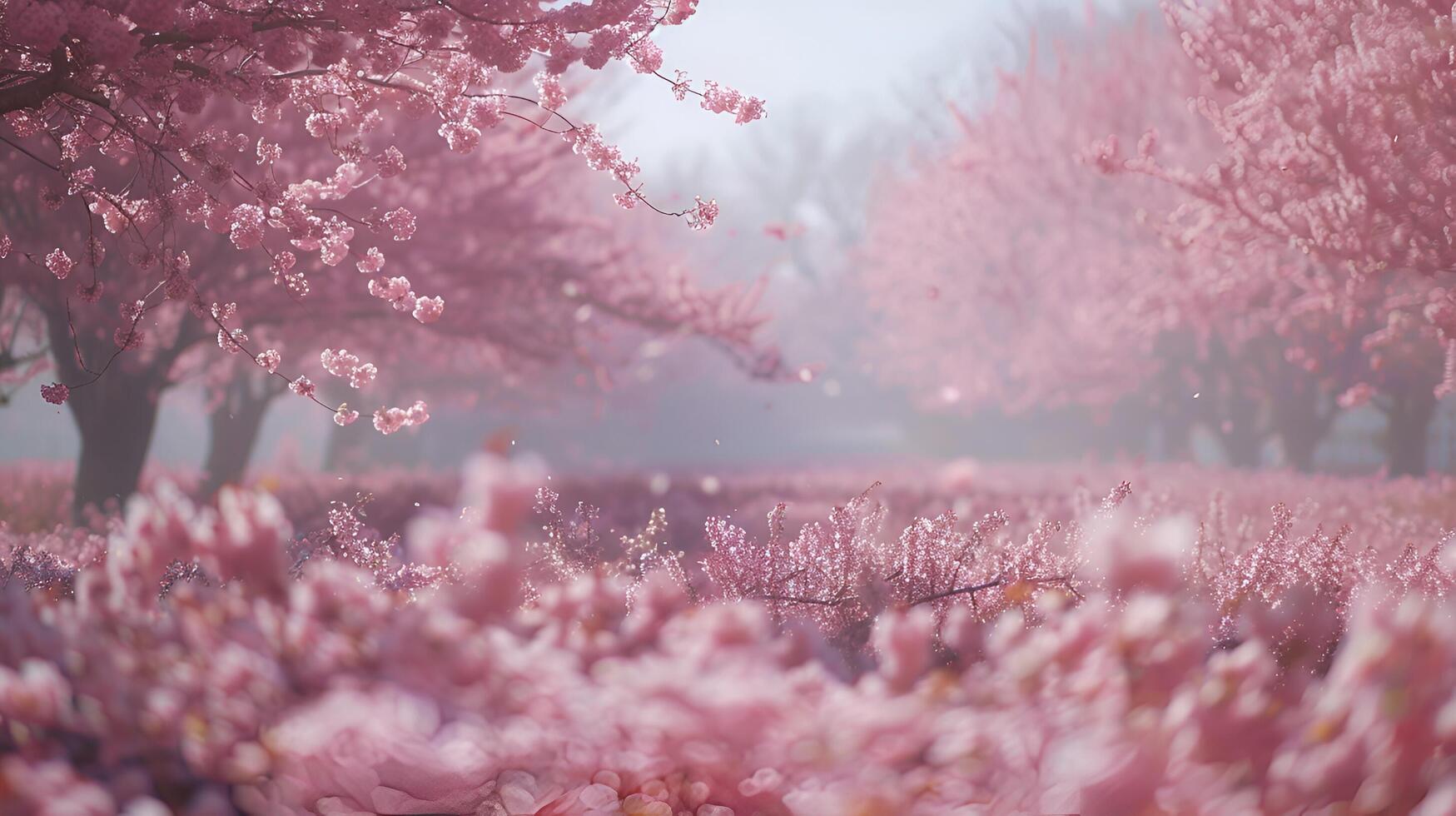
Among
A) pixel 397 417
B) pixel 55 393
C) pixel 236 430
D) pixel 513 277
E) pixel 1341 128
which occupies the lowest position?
pixel 397 417

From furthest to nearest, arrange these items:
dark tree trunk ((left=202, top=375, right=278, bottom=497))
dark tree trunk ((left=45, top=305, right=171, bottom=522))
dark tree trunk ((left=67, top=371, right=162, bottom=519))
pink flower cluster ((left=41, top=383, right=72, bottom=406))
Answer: dark tree trunk ((left=202, top=375, right=278, bottom=497)) → dark tree trunk ((left=67, top=371, right=162, bottom=519)) → dark tree trunk ((left=45, top=305, right=171, bottom=522)) → pink flower cluster ((left=41, top=383, right=72, bottom=406))

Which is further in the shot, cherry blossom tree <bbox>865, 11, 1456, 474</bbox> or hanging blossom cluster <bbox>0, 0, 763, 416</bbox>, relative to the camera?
cherry blossom tree <bbox>865, 11, 1456, 474</bbox>

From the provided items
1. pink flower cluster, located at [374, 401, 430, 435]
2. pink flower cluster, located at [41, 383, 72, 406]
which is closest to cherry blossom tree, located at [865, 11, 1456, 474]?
pink flower cluster, located at [374, 401, 430, 435]

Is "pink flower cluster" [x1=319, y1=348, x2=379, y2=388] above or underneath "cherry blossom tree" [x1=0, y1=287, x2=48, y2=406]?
underneath

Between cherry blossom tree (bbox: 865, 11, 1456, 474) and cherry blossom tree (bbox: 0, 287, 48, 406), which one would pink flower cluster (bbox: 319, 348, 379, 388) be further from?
cherry blossom tree (bbox: 865, 11, 1456, 474)

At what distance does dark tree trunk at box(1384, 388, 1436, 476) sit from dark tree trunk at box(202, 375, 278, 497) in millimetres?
17152

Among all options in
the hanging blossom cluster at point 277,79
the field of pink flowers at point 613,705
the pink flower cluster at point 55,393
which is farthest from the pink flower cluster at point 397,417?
the field of pink flowers at point 613,705

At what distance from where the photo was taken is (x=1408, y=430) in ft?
46.3

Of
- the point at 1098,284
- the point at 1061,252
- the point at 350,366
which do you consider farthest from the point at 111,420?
the point at 1061,252

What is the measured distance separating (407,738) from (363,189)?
263 inches

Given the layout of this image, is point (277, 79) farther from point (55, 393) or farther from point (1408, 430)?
point (1408, 430)

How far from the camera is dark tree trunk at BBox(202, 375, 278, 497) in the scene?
1238cm

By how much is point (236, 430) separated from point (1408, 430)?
18.4 m

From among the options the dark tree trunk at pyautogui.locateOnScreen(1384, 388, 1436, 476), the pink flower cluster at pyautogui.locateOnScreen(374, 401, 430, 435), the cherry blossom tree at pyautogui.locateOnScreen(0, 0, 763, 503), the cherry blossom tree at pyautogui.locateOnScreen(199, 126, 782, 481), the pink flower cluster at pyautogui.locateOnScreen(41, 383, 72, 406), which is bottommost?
the dark tree trunk at pyautogui.locateOnScreen(1384, 388, 1436, 476)
